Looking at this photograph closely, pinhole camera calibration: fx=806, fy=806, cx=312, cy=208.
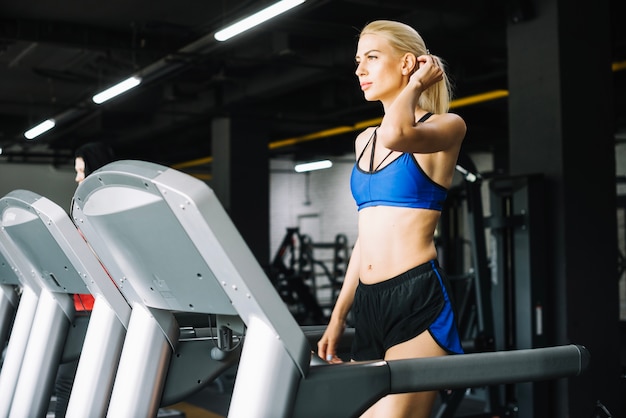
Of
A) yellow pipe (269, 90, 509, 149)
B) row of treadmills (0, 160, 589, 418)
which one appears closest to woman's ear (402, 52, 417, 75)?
row of treadmills (0, 160, 589, 418)

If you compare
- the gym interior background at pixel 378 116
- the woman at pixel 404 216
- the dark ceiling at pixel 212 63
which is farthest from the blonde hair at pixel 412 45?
the dark ceiling at pixel 212 63

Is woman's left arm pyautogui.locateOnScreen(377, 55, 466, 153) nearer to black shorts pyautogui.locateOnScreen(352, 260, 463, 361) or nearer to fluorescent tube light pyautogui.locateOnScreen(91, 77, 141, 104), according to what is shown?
black shorts pyautogui.locateOnScreen(352, 260, 463, 361)

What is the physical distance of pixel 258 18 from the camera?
18.6 ft

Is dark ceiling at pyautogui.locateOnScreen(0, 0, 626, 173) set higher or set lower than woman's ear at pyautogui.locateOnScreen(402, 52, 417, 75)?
higher

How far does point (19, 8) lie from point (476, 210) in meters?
5.48

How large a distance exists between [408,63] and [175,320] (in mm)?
757

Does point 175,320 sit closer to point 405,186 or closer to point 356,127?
point 405,186

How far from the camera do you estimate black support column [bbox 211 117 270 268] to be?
11508mm

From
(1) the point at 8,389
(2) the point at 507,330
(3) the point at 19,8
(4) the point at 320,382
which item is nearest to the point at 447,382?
(4) the point at 320,382

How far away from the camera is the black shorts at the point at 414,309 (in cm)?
172

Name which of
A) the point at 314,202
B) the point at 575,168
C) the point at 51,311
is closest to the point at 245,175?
the point at 314,202

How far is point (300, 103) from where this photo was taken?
477 inches

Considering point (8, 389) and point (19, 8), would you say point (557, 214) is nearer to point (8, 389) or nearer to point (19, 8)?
point (8, 389)

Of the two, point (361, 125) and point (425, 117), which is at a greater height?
point (361, 125)
